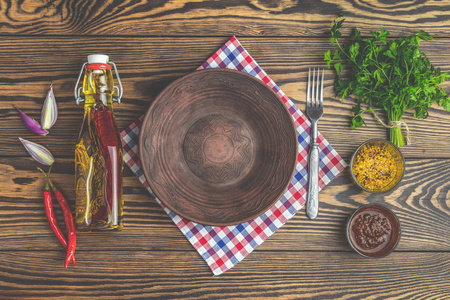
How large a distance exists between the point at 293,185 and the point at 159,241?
1.52 ft

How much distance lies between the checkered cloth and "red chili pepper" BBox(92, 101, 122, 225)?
8cm

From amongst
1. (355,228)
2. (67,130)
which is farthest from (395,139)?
(67,130)

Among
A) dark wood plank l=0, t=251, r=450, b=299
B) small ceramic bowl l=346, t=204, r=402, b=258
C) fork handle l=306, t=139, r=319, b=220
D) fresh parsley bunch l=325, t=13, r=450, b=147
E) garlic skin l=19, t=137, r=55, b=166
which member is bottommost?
dark wood plank l=0, t=251, r=450, b=299

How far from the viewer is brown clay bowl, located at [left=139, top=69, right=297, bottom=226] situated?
39.5 inches

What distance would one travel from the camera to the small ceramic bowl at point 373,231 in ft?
3.48

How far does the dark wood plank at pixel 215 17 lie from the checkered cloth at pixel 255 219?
0.33 ft

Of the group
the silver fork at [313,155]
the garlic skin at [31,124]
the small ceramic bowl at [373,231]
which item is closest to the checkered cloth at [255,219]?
the silver fork at [313,155]

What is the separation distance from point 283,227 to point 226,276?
9.5 inches

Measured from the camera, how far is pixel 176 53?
1.09 metres

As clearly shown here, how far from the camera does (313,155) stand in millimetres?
1065

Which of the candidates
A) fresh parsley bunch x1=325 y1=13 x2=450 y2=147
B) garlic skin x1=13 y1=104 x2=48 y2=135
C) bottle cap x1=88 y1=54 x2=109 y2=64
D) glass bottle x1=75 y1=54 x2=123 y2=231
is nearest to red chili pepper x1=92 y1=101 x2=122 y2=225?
glass bottle x1=75 y1=54 x2=123 y2=231

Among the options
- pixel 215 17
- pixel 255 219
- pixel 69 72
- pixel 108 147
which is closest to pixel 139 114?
pixel 108 147

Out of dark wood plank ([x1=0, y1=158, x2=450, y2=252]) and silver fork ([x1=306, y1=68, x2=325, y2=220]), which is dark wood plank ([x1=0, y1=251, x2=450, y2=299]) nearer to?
dark wood plank ([x1=0, y1=158, x2=450, y2=252])

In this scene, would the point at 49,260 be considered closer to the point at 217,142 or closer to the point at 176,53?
the point at 217,142
